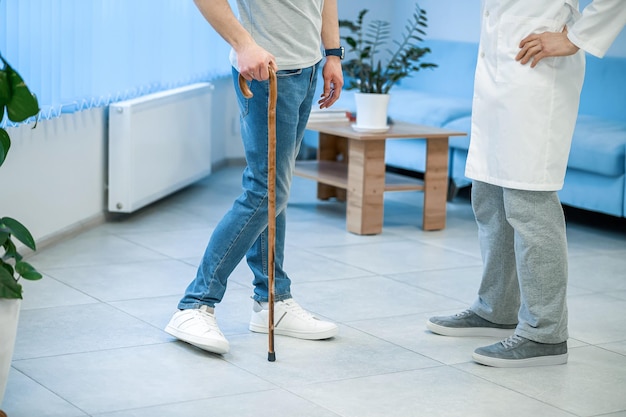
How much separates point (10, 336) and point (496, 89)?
135cm

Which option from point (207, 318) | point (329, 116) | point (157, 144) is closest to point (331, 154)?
point (329, 116)

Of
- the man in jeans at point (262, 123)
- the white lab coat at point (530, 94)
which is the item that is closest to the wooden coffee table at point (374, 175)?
the man in jeans at point (262, 123)

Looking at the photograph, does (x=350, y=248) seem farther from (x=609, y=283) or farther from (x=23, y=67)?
(x=23, y=67)

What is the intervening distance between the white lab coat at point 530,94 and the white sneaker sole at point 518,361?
451mm

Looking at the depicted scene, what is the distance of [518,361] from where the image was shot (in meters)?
2.68

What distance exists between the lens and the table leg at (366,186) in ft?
14.2

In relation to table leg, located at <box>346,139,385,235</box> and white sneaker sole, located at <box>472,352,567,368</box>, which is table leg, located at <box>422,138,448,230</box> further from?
white sneaker sole, located at <box>472,352,567,368</box>

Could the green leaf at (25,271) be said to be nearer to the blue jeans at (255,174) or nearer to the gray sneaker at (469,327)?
the blue jeans at (255,174)

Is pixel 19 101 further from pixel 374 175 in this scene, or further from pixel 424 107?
pixel 424 107

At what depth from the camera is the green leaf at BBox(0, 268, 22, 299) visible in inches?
80.5

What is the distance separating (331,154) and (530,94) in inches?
103

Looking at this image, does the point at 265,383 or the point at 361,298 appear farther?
the point at 361,298

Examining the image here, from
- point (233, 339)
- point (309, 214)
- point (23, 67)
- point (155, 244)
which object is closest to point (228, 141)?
point (309, 214)

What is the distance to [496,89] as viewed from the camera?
2.65 metres
